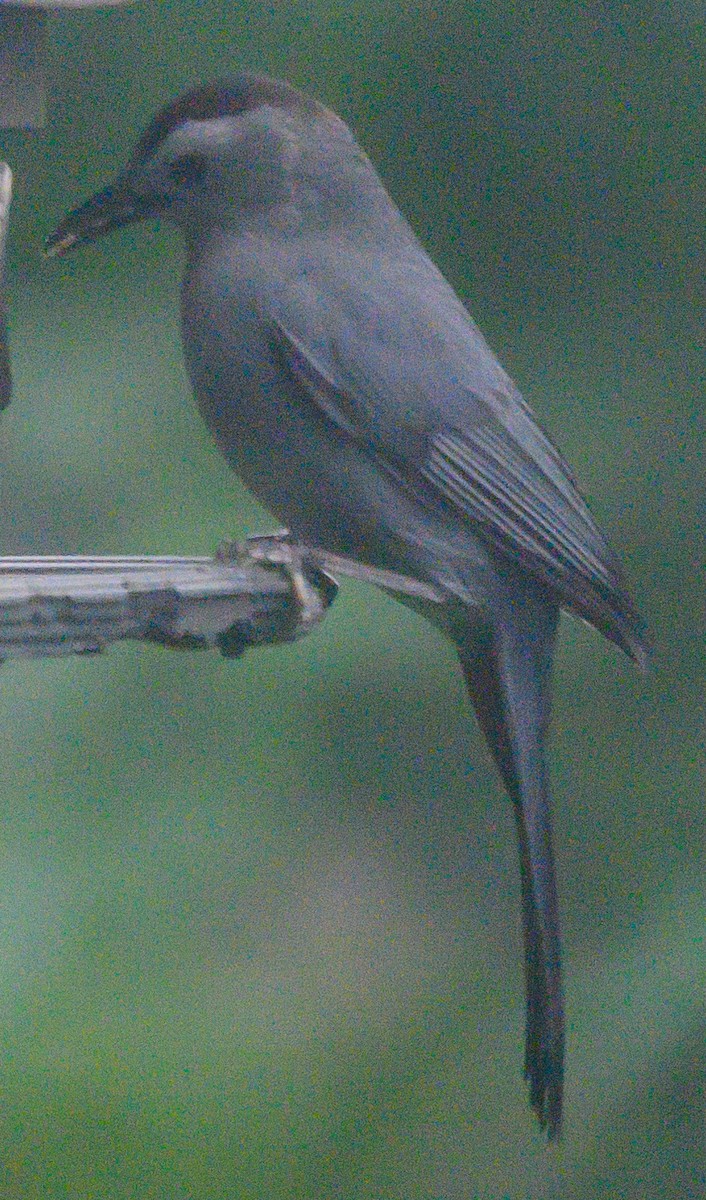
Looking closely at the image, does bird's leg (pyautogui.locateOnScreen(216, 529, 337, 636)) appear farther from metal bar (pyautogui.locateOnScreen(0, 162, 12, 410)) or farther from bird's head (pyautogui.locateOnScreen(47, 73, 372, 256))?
bird's head (pyautogui.locateOnScreen(47, 73, 372, 256))

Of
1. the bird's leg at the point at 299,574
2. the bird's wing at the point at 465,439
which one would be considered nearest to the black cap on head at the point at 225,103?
the bird's wing at the point at 465,439

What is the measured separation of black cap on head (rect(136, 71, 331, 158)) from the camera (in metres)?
1.30

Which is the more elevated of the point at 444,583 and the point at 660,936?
the point at 444,583

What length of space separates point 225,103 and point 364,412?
0.20 m

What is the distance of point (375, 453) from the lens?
1.36 m

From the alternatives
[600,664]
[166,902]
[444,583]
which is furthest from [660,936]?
[444,583]

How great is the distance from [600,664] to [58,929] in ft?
2.27

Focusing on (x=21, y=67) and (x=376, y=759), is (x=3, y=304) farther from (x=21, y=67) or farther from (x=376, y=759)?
(x=376, y=759)

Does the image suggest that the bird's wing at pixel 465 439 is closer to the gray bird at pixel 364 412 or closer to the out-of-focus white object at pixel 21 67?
the gray bird at pixel 364 412

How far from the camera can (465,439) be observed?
4.45 ft

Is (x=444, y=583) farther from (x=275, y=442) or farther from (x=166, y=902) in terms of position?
(x=166, y=902)

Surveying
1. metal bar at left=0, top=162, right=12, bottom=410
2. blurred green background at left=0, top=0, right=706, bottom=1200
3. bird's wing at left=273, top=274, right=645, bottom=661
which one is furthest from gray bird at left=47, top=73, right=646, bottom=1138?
blurred green background at left=0, top=0, right=706, bottom=1200

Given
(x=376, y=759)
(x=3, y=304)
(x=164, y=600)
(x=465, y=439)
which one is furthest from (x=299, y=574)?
(x=376, y=759)

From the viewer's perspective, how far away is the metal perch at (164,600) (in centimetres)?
85
